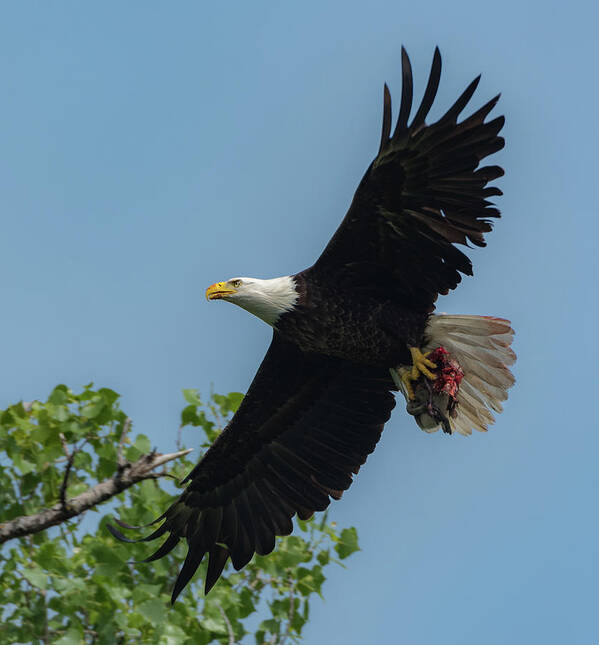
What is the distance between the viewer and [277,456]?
7.96 m

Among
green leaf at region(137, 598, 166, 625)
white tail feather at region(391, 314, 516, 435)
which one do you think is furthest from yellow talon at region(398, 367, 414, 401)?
green leaf at region(137, 598, 166, 625)

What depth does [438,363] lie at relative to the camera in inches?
278

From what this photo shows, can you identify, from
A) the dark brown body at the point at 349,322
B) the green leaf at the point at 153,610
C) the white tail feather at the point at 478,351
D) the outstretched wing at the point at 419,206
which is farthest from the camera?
A: the white tail feather at the point at 478,351

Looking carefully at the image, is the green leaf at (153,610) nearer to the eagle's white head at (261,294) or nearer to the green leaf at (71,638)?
the green leaf at (71,638)

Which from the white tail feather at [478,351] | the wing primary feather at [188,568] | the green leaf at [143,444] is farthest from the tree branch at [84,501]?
the white tail feather at [478,351]

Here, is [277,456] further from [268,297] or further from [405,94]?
[405,94]

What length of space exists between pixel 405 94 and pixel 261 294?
5.15 feet

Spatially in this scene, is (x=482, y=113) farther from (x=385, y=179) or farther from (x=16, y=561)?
(x=16, y=561)

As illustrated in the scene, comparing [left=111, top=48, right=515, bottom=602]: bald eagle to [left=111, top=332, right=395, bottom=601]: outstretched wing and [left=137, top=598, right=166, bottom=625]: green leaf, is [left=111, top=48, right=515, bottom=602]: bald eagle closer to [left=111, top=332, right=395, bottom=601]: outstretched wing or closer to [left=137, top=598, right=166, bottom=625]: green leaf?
[left=111, top=332, right=395, bottom=601]: outstretched wing

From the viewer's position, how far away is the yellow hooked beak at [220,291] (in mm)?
7309

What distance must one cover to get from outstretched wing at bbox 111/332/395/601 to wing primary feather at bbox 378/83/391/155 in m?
1.60

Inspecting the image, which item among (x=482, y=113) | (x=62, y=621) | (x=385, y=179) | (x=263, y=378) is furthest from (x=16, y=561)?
(x=482, y=113)

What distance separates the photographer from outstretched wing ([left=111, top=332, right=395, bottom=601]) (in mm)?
7629

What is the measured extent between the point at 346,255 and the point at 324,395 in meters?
1.26
